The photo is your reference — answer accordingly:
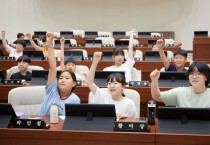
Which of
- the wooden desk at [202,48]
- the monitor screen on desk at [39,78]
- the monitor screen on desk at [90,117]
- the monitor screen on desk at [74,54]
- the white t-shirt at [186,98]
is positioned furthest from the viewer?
the wooden desk at [202,48]

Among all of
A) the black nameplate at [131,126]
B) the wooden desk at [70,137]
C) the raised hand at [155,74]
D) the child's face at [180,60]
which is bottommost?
the wooden desk at [70,137]

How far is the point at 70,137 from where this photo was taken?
8.09 ft

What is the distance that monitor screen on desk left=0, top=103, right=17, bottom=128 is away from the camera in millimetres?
2652

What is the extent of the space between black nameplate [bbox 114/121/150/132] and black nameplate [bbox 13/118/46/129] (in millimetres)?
551

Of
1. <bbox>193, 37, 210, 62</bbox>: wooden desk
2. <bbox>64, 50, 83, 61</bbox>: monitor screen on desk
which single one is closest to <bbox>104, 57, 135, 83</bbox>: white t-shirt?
<bbox>64, 50, 83, 61</bbox>: monitor screen on desk

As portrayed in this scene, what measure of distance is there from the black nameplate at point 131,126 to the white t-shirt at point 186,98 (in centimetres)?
91

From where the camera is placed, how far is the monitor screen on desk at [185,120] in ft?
7.92

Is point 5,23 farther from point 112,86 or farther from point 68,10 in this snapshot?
point 112,86

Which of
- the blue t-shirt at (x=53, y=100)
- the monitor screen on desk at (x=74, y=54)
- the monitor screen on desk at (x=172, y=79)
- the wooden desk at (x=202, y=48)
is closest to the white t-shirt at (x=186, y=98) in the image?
the blue t-shirt at (x=53, y=100)

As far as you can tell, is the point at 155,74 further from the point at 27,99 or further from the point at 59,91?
the point at 27,99

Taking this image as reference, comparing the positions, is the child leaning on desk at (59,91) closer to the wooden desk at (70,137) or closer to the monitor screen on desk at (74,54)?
the wooden desk at (70,137)

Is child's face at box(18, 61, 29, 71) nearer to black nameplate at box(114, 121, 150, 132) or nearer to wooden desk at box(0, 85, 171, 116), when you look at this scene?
wooden desk at box(0, 85, 171, 116)

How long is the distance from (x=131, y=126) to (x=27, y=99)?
1.62 meters

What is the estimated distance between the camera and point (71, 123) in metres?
2.59
